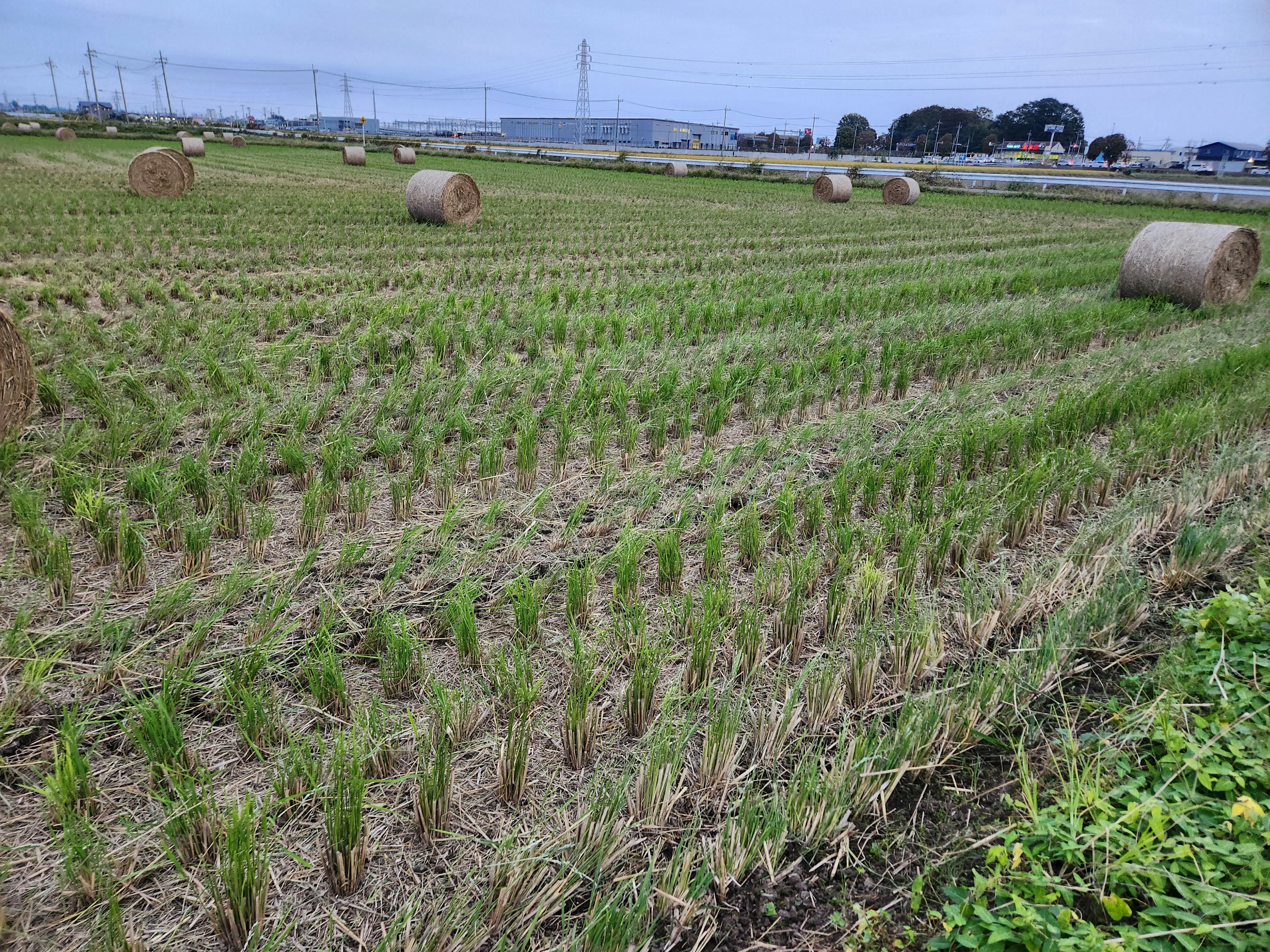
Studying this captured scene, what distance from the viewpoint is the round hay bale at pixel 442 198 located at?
15.6 meters

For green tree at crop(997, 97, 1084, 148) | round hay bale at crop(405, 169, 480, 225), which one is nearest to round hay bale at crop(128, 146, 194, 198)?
round hay bale at crop(405, 169, 480, 225)

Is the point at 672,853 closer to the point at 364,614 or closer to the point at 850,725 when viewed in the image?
the point at 850,725

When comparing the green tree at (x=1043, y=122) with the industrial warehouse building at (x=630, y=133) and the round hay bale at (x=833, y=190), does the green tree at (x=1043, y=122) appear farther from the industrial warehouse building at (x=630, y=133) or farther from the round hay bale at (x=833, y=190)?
the round hay bale at (x=833, y=190)

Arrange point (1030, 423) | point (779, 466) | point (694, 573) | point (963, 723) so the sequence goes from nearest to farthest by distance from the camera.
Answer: point (963, 723) → point (694, 573) → point (779, 466) → point (1030, 423)

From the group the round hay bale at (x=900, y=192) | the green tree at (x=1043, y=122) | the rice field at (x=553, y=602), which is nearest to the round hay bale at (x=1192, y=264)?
the rice field at (x=553, y=602)

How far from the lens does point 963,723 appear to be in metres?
2.87

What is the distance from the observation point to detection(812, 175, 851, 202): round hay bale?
28.1 meters

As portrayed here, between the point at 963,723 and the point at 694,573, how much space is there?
59.2 inches

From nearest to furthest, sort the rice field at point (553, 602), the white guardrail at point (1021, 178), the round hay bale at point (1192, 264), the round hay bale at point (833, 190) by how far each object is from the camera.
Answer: the rice field at point (553, 602)
the round hay bale at point (1192, 264)
the round hay bale at point (833, 190)
the white guardrail at point (1021, 178)

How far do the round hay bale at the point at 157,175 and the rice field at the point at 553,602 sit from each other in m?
11.6

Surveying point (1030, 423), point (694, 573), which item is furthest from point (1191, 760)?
point (1030, 423)

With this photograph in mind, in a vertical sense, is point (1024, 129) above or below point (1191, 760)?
above

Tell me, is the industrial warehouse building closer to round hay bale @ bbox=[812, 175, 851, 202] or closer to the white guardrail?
the white guardrail

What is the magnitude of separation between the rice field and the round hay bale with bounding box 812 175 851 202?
21382mm
